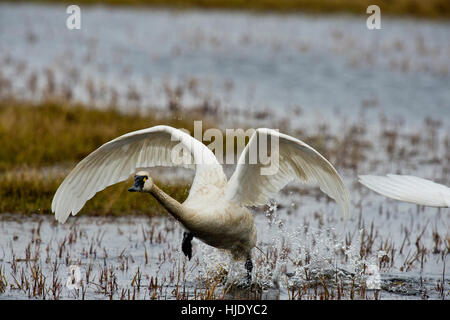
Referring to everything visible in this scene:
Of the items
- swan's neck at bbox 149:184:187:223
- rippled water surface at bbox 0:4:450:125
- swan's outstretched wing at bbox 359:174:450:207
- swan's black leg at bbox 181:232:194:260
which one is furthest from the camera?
rippled water surface at bbox 0:4:450:125

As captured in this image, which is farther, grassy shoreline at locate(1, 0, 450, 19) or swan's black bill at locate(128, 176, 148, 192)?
grassy shoreline at locate(1, 0, 450, 19)

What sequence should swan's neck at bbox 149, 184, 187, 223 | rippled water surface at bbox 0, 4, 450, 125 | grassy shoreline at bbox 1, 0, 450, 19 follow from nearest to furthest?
swan's neck at bbox 149, 184, 187, 223
rippled water surface at bbox 0, 4, 450, 125
grassy shoreline at bbox 1, 0, 450, 19

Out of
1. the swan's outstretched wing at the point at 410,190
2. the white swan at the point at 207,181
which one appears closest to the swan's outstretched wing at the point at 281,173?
the white swan at the point at 207,181

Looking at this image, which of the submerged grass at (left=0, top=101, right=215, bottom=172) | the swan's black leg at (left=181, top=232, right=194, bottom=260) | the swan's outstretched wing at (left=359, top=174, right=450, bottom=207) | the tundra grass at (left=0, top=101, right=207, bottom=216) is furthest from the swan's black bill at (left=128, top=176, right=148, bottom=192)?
the submerged grass at (left=0, top=101, right=215, bottom=172)

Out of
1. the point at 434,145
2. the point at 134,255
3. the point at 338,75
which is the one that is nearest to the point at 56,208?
the point at 134,255

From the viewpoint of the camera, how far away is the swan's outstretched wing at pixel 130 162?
21.3 ft

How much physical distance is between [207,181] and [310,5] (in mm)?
27590

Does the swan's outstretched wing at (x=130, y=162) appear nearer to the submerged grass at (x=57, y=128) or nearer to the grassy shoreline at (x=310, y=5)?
the submerged grass at (x=57, y=128)

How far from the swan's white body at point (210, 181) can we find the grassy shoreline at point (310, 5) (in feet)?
85.3

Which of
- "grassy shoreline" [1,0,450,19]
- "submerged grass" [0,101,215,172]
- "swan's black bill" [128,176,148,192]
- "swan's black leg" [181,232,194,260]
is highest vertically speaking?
A: "grassy shoreline" [1,0,450,19]

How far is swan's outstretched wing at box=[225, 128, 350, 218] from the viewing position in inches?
232

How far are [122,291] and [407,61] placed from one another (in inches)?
696

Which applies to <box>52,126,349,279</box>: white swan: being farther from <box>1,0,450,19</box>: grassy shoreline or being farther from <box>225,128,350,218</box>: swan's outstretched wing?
<box>1,0,450,19</box>: grassy shoreline

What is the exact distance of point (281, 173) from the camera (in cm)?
653
